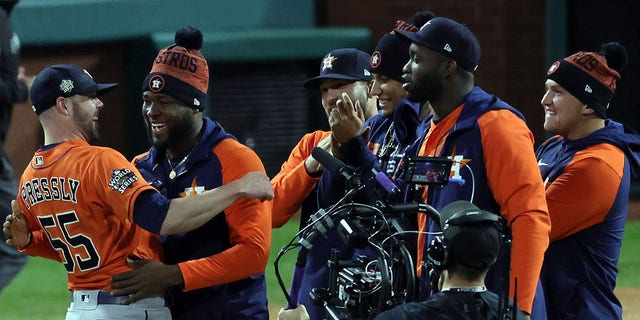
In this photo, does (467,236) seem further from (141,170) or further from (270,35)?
(270,35)

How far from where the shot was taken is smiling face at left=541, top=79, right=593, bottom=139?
5.18 meters

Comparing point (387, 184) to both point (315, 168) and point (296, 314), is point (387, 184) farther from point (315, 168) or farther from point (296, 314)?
point (315, 168)

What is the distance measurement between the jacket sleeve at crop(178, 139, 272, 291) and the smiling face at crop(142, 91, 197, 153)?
0.49 ft

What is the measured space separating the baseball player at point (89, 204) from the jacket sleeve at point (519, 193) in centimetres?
85

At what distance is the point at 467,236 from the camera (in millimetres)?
3824

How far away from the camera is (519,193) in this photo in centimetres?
430

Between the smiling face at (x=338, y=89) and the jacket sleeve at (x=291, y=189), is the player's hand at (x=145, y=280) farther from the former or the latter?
the smiling face at (x=338, y=89)

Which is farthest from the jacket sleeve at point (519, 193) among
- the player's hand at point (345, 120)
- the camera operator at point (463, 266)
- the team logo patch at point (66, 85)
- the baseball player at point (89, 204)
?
the team logo patch at point (66, 85)

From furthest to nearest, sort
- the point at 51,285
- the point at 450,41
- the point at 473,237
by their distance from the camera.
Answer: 1. the point at 51,285
2. the point at 450,41
3. the point at 473,237

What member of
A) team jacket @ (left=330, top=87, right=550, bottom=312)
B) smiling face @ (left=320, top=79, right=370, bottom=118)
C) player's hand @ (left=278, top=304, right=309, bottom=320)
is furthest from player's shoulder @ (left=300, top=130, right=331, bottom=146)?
player's hand @ (left=278, top=304, right=309, bottom=320)

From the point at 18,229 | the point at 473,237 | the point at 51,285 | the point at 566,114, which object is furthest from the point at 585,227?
the point at 51,285

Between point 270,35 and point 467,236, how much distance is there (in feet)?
29.4

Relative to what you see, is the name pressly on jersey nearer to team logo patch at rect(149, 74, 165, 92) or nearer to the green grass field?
team logo patch at rect(149, 74, 165, 92)

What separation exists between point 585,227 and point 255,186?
1.33 meters
